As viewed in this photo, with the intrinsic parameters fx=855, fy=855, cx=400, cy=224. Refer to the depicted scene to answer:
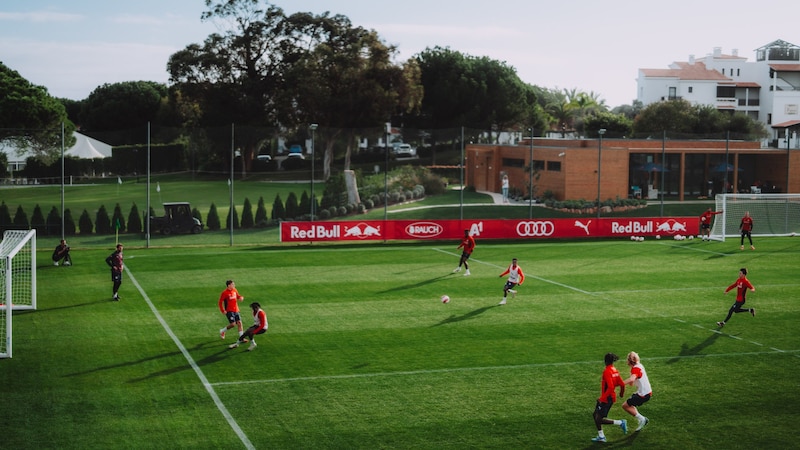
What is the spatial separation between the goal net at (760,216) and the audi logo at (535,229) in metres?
8.79

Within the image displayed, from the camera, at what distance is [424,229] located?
44.2m

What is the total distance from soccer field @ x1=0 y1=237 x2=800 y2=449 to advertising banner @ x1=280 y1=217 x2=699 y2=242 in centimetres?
744

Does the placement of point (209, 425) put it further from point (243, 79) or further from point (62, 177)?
point (243, 79)

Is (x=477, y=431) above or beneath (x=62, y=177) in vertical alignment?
beneath

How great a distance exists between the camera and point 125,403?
57.0ft

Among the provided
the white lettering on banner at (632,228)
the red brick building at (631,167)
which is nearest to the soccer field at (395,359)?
the white lettering on banner at (632,228)

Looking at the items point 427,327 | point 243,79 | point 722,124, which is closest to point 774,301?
point 427,327

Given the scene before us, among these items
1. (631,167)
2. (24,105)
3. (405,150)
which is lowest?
(631,167)

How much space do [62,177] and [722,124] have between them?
7545 centimetres

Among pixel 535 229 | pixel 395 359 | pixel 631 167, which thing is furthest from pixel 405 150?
pixel 395 359

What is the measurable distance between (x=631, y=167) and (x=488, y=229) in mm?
29028

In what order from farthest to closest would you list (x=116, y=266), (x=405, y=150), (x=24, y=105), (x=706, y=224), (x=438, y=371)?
(x=24, y=105), (x=405, y=150), (x=706, y=224), (x=116, y=266), (x=438, y=371)

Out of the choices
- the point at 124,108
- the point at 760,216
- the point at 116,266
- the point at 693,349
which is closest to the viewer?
the point at 693,349

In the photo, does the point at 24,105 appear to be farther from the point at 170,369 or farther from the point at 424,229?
the point at 170,369
